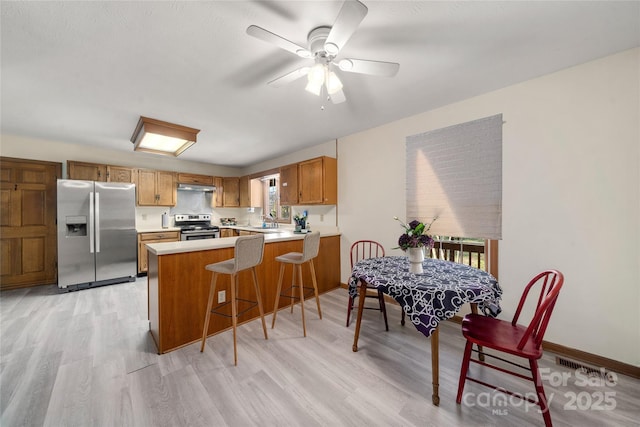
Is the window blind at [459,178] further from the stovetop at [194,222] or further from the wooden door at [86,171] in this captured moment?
the wooden door at [86,171]

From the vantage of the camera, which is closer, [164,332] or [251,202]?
[164,332]

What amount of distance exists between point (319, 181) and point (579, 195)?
2827 millimetres

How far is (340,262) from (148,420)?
2.79m

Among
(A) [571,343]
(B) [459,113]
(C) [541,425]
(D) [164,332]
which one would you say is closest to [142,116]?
(D) [164,332]

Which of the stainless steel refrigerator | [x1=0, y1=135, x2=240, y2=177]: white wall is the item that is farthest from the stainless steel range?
[x1=0, y1=135, x2=240, y2=177]: white wall

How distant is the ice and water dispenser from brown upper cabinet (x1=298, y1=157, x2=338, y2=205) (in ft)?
11.3

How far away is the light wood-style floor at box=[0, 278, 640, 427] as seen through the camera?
1388mm

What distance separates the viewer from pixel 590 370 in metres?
1.80

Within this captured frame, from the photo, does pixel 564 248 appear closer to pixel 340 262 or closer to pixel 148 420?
pixel 340 262

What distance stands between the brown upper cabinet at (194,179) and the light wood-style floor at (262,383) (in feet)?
10.3

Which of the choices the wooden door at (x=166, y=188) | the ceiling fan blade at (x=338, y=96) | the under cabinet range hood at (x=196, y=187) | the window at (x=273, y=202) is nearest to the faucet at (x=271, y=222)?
the window at (x=273, y=202)

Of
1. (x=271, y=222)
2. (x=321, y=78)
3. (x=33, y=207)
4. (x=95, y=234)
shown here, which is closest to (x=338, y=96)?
(x=321, y=78)

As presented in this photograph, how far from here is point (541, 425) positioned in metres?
1.34

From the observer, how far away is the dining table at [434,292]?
143 cm
